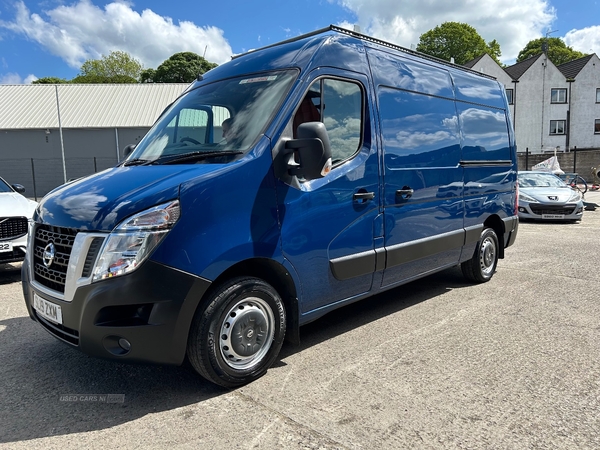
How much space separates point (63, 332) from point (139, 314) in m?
0.64

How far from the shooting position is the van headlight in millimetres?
2779

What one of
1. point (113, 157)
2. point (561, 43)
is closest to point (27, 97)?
point (113, 157)

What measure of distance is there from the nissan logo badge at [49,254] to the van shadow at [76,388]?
2.99 feet

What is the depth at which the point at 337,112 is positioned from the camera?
3.82m

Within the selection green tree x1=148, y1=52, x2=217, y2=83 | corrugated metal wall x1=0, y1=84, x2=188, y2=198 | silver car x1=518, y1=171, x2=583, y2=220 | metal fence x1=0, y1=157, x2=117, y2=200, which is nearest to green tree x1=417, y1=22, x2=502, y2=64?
green tree x1=148, y1=52, x2=217, y2=83

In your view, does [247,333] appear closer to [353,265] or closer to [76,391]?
[353,265]

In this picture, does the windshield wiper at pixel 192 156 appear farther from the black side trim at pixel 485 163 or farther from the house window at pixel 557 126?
the house window at pixel 557 126

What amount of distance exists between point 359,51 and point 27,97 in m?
38.2

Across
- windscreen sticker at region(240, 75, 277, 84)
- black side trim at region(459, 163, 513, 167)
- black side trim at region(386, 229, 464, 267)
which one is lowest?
black side trim at region(386, 229, 464, 267)

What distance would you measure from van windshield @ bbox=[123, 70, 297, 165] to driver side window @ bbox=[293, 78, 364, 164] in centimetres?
22

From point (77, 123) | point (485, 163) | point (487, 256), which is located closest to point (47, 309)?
point (485, 163)

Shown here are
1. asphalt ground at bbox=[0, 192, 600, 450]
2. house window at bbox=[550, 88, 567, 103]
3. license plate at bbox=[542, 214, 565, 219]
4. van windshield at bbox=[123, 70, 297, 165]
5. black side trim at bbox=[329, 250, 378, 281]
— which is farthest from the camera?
house window at bbox=[550, 88, 567, 103]

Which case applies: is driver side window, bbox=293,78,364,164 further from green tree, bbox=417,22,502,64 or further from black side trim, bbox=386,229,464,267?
green tree, bbox=417,22,502,64

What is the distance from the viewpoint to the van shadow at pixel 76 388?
286 cm
